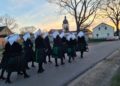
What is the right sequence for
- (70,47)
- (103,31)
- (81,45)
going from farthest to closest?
(103,31) < (81,45) < (70,47)

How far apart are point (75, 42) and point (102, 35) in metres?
133

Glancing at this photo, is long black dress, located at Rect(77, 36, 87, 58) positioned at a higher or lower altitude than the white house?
higher

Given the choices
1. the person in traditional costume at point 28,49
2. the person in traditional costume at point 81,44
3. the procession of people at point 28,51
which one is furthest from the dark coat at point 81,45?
the person in traditional costume at point 28,49

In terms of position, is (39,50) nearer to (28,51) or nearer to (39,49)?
(39,49)

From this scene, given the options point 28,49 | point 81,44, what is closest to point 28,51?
point 28,49

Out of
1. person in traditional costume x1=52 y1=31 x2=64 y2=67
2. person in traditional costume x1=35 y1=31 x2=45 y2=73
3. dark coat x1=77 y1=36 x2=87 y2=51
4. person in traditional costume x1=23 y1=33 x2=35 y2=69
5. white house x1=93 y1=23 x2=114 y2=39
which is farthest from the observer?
white house x1=93 y1=23 x2=114 y2=39

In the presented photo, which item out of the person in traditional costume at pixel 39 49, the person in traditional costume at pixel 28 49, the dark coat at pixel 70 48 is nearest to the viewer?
the person in traditional costume at pixel 39 49

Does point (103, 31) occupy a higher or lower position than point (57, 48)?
lower

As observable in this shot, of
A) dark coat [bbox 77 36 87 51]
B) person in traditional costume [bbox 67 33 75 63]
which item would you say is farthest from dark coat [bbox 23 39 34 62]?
dark coat [bbox 77 36 87 51]

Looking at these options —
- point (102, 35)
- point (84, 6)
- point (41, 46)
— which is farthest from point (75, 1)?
point (102, 35)

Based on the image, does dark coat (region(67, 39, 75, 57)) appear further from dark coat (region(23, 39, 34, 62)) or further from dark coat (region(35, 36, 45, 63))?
dark coat (region(35, 36, 45, 63))

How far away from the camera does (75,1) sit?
272ft

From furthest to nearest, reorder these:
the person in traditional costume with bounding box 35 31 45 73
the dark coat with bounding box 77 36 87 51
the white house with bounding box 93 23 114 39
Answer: the white house with bounding box 93 23 114 39 < the dark coat with bounding box 77 36 87 51 < the person in traditional costume with bounding box 35 31 45 73

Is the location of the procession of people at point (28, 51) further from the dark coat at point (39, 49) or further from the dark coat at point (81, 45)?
the dark coat at point (81, 45)
